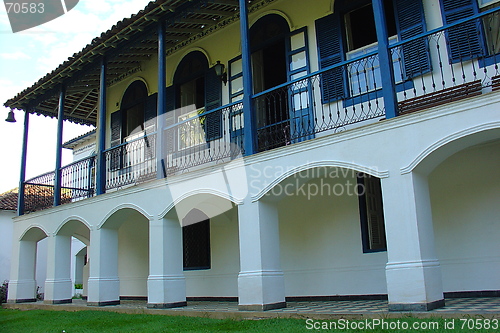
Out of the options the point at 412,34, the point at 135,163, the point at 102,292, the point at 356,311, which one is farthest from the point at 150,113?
the point at 356,311

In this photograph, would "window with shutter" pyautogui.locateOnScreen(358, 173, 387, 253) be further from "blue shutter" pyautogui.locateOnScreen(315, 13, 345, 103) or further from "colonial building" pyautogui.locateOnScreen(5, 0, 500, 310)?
"blue shutter" pyautogui.locateOnScreen(315, 13, 345, 103)

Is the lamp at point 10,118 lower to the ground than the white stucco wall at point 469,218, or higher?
higher

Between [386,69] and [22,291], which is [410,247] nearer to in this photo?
[386,69]

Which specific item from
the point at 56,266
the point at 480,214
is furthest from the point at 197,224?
the point at 480,214

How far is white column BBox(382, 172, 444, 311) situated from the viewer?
6191 millimetres

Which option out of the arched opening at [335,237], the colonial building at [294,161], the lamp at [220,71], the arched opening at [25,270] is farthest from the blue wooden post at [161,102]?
the arched opening at [25,270]

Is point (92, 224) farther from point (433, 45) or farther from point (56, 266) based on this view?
point (433, 45)

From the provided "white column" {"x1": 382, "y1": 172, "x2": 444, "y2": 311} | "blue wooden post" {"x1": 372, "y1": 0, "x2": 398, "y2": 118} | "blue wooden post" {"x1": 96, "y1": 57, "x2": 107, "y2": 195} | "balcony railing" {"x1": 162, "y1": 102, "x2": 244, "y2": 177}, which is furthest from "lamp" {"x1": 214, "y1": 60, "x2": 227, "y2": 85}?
"white column" {"x1": 382, "y1": 172, "x2": 444, "y2": 311}

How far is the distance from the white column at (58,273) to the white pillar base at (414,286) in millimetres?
8909

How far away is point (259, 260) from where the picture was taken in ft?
26.0

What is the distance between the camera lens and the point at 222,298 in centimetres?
1114

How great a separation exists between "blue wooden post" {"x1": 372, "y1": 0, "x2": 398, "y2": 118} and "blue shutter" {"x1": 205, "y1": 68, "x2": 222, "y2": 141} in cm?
477

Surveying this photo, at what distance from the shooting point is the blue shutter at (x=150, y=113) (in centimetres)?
1321

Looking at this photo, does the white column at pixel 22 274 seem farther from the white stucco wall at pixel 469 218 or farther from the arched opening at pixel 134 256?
the white stucco wall at pixel 469 218
